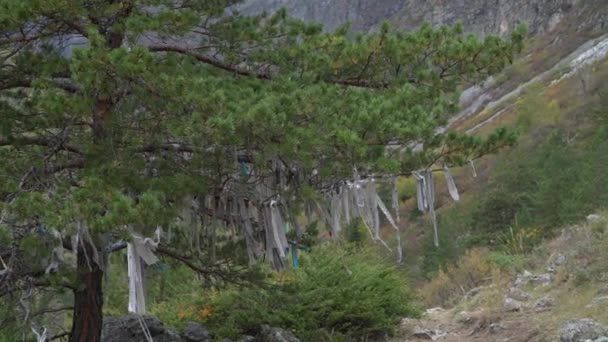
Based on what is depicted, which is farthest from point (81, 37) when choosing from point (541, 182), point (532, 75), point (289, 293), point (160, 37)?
point (532, 75)

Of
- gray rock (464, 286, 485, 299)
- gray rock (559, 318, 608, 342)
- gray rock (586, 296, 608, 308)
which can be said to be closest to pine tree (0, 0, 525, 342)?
gray rock (559, 318, 608, 342)

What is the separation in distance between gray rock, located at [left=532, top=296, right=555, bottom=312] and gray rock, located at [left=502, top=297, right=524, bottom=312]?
0.20 metres

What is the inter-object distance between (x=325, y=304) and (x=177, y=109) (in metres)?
A: 4.55

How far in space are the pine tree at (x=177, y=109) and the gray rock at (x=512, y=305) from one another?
12.2 ft

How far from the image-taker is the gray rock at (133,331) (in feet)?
29.1

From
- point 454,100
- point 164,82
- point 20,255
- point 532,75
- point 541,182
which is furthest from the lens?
point 532,75

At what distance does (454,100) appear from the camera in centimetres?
704

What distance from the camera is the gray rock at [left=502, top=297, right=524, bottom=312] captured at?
998 centimetres

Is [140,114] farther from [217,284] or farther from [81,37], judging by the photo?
[217,284]

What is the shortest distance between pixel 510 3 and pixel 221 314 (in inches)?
3589

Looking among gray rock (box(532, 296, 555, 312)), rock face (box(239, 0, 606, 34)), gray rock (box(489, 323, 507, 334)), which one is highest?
rock face (box(239, 0, 606, 34))

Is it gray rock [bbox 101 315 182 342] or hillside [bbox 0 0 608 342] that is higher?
hillside [bbox 0 0 608 342]

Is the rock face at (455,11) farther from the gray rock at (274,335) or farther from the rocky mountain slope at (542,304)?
the gray rock at (274,335)

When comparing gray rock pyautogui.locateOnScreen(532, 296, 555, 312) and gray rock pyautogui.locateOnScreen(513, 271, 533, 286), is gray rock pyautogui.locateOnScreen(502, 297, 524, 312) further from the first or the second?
gray rock pyautogui.locateOnScreen(513, 271, 533, 286)
